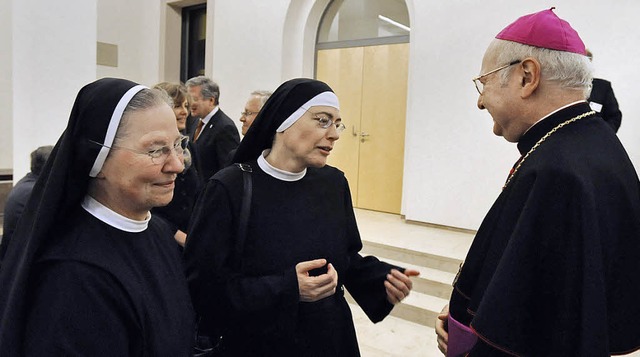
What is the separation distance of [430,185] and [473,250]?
464 cm

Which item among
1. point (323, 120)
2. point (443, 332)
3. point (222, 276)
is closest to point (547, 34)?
point (323, 120)

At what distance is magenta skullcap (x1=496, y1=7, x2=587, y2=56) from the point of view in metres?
1.50

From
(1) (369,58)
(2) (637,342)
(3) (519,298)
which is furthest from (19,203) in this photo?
(1) (369,58)

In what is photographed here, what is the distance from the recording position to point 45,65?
3.96 meters

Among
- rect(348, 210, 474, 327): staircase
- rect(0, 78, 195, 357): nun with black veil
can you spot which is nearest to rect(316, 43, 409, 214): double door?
rect(348, 210, 474, 327): staircase

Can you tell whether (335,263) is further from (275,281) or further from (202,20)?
(202,20)

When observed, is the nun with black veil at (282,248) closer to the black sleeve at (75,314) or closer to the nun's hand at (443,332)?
the nun's hand at (443,332)

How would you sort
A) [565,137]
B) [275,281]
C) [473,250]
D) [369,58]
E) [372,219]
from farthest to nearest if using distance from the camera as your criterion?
1. [369,58]
2. [372,219]
3. [275,281]
4. [473,250]
5. [565,137]

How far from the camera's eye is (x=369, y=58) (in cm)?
705

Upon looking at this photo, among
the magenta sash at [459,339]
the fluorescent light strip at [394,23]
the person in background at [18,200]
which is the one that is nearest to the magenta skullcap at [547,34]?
the magenta sash at [459,339]

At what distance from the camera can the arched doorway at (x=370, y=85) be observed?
6.86 metres

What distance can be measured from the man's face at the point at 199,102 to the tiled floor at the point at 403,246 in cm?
213

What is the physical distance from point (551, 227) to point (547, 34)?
571 mm

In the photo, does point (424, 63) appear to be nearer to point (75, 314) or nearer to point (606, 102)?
point (606, 102)
